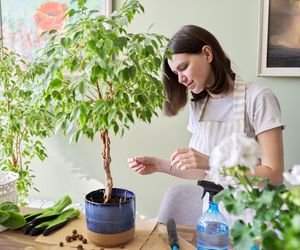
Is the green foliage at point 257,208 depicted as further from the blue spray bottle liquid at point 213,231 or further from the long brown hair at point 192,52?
the long brown hair at point 192,52

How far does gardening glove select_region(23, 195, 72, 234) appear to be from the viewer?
3.56ft

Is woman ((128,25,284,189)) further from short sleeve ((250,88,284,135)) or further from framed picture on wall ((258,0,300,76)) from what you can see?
framed picture on wall ((258,0,300,76))

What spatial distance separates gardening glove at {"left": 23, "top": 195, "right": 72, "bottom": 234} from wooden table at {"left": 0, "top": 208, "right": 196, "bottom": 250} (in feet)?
0.11

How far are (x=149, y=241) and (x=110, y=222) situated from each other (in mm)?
148

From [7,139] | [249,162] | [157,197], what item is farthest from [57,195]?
[249,162]

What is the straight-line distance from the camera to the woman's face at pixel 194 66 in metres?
1.18

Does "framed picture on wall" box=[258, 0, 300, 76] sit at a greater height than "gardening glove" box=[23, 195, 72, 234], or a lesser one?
greater

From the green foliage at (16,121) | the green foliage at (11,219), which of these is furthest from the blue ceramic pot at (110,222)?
the green foliage at (16,121)

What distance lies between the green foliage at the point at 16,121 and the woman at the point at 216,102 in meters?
0.69

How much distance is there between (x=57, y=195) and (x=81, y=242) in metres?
1.16

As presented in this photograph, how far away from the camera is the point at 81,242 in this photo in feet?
3.21

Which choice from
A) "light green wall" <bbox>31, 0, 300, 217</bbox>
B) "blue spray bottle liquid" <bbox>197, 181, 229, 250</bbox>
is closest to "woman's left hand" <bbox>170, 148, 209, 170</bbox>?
"blue spray bottle liquid" <bbox>197, 181, 229, 250</bbox>

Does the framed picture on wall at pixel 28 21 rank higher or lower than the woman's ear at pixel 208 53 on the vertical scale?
higher

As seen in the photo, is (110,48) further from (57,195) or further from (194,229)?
(57,195)
